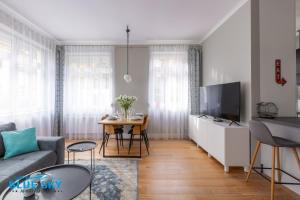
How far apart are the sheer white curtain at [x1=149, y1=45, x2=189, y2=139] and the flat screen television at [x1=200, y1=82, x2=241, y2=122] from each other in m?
0.91

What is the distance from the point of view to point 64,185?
1392mm

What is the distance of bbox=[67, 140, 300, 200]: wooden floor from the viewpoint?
213 centimetres

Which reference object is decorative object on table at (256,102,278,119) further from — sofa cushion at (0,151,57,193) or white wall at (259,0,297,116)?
sofa cushion at (0,151,57,193)

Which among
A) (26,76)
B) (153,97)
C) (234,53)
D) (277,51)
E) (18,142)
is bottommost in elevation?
(18,142)

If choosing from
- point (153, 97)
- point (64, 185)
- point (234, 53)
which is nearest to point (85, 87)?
point (153, 97)

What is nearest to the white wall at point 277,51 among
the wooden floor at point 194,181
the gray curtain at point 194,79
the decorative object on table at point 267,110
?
the decorative object on table at point 267,110

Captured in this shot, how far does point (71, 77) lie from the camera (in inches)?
188

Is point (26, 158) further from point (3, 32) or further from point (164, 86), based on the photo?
point (164, 86)

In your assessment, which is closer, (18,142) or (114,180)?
(18,142)

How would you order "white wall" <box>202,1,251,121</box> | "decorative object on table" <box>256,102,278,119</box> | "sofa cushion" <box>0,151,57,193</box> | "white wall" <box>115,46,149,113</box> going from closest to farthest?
1. "sofa cushion" <box>0,151,57,193</box>
2. "decorative object on table" <box>256,102,278,119</box>
3. "white wall" <box>202,1,251,121</box>
4. "white wall" <box>115,46,149,113</box>

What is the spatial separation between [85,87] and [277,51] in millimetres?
4584

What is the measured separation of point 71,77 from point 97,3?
260 cm

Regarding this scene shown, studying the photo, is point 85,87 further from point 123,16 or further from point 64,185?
point 64,185

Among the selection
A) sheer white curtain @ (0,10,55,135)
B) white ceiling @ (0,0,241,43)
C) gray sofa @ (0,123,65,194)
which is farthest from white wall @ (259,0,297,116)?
sheer white curtain @ (0,10,55,135)
